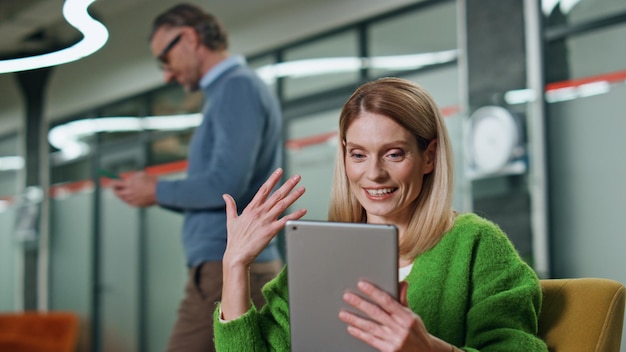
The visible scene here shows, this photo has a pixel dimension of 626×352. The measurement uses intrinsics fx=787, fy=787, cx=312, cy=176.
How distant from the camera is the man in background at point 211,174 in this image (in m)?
2.17

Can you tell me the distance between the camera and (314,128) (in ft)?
17.8

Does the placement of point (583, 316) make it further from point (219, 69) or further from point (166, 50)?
point (166, 50)

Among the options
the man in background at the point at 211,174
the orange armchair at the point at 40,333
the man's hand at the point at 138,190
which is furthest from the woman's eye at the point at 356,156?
the orange armchair at the point at 40,333

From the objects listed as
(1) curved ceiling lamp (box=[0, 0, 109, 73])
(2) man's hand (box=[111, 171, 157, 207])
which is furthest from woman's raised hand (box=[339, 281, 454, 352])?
(1) curved ceiling lamp (box=[0, 0, 109, 73])

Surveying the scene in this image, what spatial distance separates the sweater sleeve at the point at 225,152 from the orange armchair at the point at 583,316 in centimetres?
110

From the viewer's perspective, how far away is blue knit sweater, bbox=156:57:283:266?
7.23 ft

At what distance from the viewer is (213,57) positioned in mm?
2434

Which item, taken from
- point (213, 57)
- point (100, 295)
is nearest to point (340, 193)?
point (213, 57)

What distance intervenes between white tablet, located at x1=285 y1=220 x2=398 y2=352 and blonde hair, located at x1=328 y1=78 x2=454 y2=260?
0.23 meters

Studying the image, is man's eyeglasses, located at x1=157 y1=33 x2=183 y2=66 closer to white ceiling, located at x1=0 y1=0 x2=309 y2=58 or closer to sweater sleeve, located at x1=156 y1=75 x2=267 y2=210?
sweater sleeve, located at x1=156 y1=75 x2=267 y2=210

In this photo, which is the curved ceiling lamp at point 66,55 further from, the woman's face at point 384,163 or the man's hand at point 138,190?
the woman's face at point 384,163

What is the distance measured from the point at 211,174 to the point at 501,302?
1.18m

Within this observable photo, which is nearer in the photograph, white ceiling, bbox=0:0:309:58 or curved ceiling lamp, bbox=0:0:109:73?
white ceiling, bbox=0:0:309:58

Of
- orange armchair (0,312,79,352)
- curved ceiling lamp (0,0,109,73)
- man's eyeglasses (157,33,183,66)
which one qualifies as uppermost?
curved ceiling lamp (0,0,109,73)
